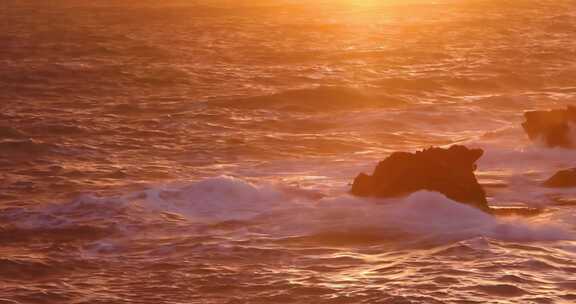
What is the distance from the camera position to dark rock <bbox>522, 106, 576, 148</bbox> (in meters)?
23.4

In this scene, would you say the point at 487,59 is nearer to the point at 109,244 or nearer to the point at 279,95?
the point at 279,95

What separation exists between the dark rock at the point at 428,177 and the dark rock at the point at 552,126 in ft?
16.5

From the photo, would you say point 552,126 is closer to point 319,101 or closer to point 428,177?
point 428,177

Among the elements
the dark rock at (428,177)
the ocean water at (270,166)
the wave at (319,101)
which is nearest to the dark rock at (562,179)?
the ocean water at (270,166)

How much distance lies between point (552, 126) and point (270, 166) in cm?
602

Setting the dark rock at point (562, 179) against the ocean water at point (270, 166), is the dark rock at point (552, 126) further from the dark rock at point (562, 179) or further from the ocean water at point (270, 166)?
the dark rock at point (562, 179)

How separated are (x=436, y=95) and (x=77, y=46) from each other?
63.3 feet

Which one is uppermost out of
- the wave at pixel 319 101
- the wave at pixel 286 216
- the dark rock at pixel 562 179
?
the wave at pixel 319 101

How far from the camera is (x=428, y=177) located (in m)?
18.4

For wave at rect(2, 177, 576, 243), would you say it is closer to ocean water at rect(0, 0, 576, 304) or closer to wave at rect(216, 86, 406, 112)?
ocean water at rect(0, 0, 576, 304)

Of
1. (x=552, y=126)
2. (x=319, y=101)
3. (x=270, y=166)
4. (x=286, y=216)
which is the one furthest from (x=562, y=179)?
(x=319, y=101)

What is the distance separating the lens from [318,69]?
4103 cm

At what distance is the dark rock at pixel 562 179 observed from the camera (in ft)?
64.4

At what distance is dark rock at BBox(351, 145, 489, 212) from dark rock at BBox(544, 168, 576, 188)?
1736 mm
